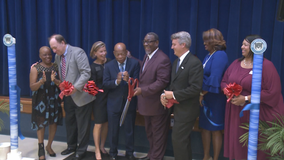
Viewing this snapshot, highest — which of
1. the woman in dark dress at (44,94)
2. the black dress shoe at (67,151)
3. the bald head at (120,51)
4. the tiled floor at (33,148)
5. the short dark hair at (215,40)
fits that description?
the short dark hair at (215,40)

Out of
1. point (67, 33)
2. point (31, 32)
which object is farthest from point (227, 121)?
point (31, 32)

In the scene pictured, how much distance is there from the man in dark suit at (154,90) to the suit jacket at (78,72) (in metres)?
0.69

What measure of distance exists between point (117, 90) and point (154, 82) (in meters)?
0.53

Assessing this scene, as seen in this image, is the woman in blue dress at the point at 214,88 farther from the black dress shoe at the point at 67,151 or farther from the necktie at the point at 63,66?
the black dress shoe at the point at 67,151

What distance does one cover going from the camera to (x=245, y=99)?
212cm

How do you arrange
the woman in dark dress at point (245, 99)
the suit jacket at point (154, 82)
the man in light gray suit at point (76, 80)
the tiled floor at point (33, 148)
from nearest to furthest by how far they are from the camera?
1. the woman in dark dress at point (245, 99)
2. the suit jacket at point (154, 82)
3. the man in light gray suit at point (76, 80)
4. the tiled floor at point (33, 148)

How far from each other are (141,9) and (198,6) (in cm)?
85

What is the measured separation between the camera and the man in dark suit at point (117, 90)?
2777 millimetres

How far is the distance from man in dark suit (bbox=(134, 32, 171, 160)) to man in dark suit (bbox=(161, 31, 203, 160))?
0.22m

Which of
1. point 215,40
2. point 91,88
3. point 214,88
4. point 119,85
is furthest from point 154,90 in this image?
point 215,40

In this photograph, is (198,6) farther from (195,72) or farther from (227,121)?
(227,121)

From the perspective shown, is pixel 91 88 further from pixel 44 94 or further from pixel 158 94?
pixel 158 94

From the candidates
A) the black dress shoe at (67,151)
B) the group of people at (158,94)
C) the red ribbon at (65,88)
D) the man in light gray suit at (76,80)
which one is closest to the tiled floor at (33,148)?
the black dress shoe at (67,151)

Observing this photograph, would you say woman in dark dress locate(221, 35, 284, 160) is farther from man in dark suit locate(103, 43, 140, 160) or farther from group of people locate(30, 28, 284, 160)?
man in dark suit locate(103, 43, 140, 160)
